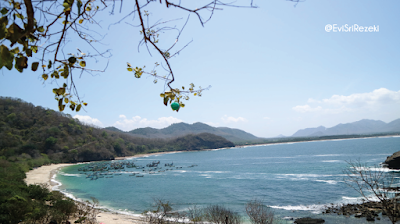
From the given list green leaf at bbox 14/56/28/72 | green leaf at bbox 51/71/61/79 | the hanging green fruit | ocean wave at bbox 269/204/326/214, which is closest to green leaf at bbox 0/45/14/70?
green leaf at bbox 14/56/28/72

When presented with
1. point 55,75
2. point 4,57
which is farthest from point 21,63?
point 55,75

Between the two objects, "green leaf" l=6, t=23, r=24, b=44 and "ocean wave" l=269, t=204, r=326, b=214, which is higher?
"green leaf" l=6, t=23, r=24, b=44

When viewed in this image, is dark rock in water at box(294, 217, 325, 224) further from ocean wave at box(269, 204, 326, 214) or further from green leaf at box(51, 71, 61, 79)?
green leaf at box(51, 71, 61, 79)

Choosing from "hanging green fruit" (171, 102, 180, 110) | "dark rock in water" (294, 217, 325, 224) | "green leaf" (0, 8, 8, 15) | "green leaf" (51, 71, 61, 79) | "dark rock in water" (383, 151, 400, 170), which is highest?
"green leaf" (0, 8, 8, 15)

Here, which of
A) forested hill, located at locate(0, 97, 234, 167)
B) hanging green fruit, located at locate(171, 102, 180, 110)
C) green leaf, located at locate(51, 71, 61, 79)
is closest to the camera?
green leaf, located at locate(51, 71, 61, 79)

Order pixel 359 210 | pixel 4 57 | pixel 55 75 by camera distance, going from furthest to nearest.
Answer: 1. pixel 359 210
2. pixel 55 75
3. pixel 4 57

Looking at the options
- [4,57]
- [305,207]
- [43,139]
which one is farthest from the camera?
[43,139]

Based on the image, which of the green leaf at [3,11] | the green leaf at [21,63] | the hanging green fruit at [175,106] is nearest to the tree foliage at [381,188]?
the hanging green fruit at [175,106]

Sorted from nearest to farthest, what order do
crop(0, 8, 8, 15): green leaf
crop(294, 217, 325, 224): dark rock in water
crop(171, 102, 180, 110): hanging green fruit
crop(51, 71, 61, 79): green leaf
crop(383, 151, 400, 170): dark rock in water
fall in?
crop(0, 8, 8, 15): green leaf, crop(51, 71, 61, 79): green leaf, crop(171, 102, 180, 110): hanging green fruit, crop(294, 217, 325, 224): dark rock in water, crop(383, 151, 400, 170): dark rock in water

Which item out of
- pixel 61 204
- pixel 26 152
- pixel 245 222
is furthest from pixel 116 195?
pixel 26 152

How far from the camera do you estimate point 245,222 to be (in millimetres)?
14766

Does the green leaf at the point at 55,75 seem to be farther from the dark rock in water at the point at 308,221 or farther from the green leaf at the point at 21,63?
the dark rock in water at the point at 308,221

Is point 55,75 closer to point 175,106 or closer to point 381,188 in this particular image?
point 175,106

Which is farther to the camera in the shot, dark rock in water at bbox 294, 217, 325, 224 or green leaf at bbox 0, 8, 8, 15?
dark rock in water at bbox 294, 217, 325, 224
